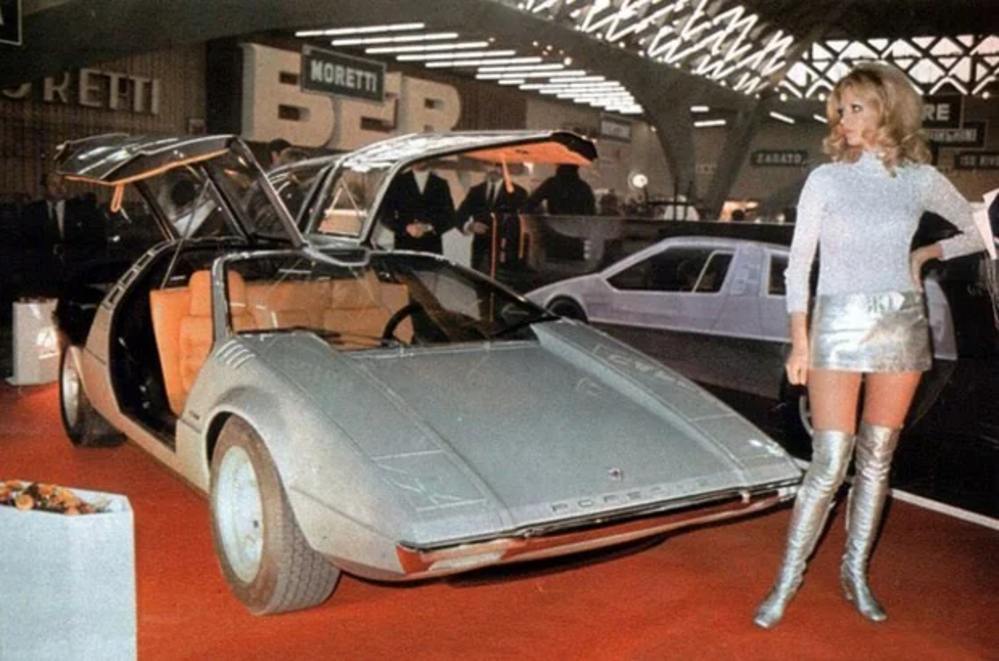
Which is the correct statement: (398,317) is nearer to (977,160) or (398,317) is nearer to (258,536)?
(258,536)

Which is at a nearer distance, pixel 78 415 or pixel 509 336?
pixel 509 336

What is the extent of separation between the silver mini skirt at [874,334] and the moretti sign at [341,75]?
3456 mm

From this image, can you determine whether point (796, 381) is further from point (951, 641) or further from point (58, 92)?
point (58, 92)

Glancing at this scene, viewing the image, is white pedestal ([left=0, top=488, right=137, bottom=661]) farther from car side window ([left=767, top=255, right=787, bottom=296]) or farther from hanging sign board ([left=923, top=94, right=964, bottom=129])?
car side window ([left=767, top=255, right=787, bottom=296])

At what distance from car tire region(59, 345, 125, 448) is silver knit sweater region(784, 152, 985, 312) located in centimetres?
354

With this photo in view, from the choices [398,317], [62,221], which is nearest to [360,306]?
[398,317]

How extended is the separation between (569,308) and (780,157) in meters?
1.68

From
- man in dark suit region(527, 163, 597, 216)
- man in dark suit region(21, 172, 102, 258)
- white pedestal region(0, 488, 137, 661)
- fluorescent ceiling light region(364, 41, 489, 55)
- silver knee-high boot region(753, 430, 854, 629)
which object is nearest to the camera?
white pedestal region(0, 488, 137, 661)

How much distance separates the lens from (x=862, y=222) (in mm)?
3107

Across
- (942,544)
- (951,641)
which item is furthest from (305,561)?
(942,544)

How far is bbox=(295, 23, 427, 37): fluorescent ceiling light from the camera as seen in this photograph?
5.68 meters

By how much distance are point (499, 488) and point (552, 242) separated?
3.28 meters

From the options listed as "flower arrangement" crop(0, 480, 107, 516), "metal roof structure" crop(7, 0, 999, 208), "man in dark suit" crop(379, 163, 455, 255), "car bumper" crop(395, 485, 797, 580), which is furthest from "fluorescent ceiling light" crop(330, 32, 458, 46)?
"flower arrangement" crop(0, 480, 107, 516)

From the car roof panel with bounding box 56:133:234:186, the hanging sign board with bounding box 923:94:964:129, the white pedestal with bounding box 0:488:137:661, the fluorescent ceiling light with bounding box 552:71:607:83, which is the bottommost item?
the white pedestal with bounding box 0:488:137:661
